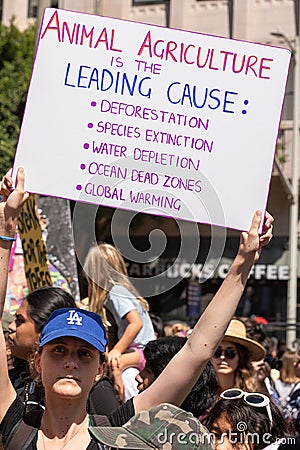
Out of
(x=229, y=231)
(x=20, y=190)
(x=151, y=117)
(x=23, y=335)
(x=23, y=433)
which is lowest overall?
(x=229, y=231)

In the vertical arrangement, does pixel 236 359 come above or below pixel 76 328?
below

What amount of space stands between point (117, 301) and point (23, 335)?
1.49 m

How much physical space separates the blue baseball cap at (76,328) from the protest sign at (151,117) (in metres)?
0.63

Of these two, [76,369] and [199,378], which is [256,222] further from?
[76,369]

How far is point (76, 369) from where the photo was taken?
3.14 m

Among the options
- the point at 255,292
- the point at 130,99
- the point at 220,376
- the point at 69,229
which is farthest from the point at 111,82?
the point at 255,292

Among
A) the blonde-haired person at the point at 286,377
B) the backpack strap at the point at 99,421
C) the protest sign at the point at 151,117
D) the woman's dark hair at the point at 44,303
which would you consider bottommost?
the blonde-haired person at the point at 286,377

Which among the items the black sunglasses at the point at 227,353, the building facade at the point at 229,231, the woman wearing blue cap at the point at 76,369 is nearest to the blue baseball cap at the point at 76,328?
the woman wearing blue cap at the point at 76,369

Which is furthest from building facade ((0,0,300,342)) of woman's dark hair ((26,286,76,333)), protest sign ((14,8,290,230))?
protest sign ((14,8,290,230))

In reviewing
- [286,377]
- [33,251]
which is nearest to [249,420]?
[33,251]

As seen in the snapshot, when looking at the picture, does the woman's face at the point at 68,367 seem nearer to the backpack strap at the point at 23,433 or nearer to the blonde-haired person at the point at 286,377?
the backpack strap at the point at 23,433

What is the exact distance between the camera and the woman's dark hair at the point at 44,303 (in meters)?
4.12

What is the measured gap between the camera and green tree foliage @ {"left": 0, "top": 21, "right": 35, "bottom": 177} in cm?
A: 2238

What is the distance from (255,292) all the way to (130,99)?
2097 cm
